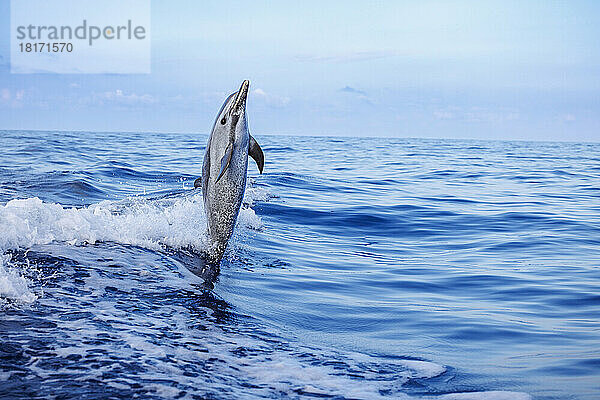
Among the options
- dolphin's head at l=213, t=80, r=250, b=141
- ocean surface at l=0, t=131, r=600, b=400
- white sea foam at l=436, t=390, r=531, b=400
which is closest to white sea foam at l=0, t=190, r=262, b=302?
ocean surface at l=0, t=131, r=600, b=400

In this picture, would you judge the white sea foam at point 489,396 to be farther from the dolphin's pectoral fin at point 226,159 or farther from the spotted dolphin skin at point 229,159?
the spotted dolphin skin at point 229,159

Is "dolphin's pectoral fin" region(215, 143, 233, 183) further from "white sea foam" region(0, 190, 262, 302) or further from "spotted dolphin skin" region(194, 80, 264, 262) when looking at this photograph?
"white sea foam" region(0, 190, 262, 302)

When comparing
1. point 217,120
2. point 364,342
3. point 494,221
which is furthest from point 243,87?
point 494,221

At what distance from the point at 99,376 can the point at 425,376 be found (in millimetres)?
2487

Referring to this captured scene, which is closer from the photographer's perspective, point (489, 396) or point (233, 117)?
point (489, 396)

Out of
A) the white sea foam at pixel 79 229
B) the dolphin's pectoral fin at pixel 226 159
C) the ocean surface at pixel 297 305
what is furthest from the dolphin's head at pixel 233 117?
the white sea foam at pixel 79 229

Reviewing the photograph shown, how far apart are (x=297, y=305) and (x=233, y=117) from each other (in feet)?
8.05

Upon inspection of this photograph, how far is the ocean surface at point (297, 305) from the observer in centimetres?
468

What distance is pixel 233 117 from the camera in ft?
25.8

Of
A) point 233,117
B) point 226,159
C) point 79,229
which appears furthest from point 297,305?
point 79,229

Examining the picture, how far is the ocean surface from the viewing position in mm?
4676

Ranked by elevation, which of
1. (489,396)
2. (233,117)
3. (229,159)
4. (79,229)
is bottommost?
(489,396)

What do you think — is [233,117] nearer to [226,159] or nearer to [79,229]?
[226,159]

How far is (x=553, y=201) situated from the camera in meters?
17.8
